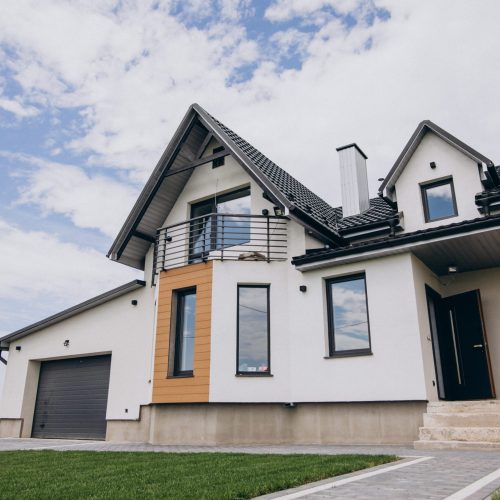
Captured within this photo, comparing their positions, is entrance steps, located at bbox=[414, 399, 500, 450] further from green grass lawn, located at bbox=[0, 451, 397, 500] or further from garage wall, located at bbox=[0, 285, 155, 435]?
garage wall, located at bbox=[0, 285, 155, 435]

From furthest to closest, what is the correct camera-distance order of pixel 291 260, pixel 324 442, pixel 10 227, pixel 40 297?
1. pixel 10 227
2. pixel 40 297
3. pixel 291 260
4. pixel 324 442

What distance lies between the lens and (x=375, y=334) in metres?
10.2

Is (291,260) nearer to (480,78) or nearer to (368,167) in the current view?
(368,167)

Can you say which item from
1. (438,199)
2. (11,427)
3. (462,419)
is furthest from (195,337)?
(11,427)

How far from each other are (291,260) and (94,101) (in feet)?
22.9

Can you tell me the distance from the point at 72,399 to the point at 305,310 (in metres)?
8.20

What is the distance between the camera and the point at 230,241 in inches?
500

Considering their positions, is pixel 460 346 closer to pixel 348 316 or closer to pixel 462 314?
pixel 462 314

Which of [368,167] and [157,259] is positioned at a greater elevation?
[368,167]

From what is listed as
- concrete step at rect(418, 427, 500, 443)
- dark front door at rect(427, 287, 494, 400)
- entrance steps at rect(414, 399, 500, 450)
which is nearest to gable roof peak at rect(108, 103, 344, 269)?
dark front door at rect(427, 287, 494, 400)

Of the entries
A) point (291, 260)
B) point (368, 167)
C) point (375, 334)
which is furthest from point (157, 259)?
point (368, 167)

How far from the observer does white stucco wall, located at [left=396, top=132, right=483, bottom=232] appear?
11.6m

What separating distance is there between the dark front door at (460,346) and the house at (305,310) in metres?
0.03

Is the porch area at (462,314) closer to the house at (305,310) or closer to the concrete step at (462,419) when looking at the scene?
the house at (305,310)
